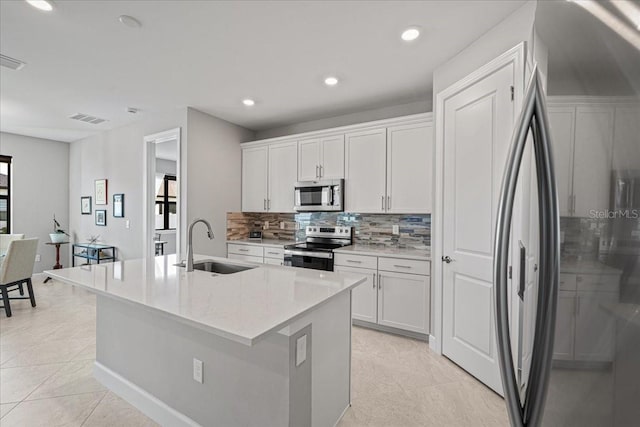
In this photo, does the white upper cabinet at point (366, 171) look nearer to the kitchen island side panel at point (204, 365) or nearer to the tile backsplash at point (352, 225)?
the tile backsplash at point (352, 225)

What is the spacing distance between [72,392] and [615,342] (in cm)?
301

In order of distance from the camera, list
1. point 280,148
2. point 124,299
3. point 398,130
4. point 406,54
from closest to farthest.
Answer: point 124,299, point 406,54, point 398,130, point 280,148

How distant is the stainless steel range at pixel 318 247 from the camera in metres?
3.56

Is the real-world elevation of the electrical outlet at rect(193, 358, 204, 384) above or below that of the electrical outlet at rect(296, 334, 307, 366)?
below

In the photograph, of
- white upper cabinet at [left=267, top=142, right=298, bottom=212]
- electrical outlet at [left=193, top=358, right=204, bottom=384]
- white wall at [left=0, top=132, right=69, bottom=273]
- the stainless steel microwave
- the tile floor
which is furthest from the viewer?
white wall at [left=0, top=132, right=69, bottom=273]

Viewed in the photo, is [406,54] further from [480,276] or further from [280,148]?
[280,148]

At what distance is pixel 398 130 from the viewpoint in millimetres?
3369

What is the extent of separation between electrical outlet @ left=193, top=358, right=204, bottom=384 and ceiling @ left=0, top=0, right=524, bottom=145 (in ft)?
7.27

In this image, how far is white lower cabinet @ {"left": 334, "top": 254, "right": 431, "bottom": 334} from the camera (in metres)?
3.03

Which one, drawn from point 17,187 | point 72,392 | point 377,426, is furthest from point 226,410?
point 17,187

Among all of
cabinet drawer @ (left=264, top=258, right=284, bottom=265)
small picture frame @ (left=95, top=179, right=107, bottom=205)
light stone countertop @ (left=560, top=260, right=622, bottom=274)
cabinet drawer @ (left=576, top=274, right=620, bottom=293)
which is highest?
small picture frame @ (left=95, top=179, right=107, bottom=205)

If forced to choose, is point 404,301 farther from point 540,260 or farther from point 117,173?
point 117,173

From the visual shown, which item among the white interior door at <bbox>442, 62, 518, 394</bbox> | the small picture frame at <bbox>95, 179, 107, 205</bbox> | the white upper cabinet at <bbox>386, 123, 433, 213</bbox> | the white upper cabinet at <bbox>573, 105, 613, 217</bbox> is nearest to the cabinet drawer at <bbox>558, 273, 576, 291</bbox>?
the white upper cabinet at <bbox>573, 105, 613, 217</bbox>

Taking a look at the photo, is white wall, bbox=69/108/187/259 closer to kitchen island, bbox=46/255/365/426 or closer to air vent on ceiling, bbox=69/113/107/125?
air vent on ceiling, bbox=69/113/107/125
